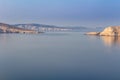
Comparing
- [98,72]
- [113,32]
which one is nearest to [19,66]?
[98,72]

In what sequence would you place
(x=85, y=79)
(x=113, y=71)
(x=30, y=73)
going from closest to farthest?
(x=85, y=79) < (x=30, y=73) < (x=113, y=71)

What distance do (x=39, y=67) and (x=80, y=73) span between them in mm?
1713

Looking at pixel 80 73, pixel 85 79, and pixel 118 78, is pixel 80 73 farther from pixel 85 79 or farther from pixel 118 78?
pixel 118 78

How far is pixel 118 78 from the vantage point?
22.3ft

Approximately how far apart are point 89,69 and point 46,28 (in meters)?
106

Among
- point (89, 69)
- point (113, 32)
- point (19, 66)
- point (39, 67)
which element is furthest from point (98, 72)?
point (113, 32)

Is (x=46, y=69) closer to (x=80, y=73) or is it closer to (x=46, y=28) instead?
(x=80, y=73)

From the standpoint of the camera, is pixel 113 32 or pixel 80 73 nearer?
pixel 80 73

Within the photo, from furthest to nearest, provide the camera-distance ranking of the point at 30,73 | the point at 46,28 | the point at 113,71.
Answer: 1. the point at 46,28
2. the point at 113,71
3. the point at 30,73

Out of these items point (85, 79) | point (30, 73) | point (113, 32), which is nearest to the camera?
point (85, 79)

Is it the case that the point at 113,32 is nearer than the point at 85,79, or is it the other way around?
the point at 85,79

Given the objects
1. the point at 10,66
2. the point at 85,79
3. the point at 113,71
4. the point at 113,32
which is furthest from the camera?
the point at 113,32

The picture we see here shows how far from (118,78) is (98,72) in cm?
88

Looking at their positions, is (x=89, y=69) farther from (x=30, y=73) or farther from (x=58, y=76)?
(x=30, y=73)
